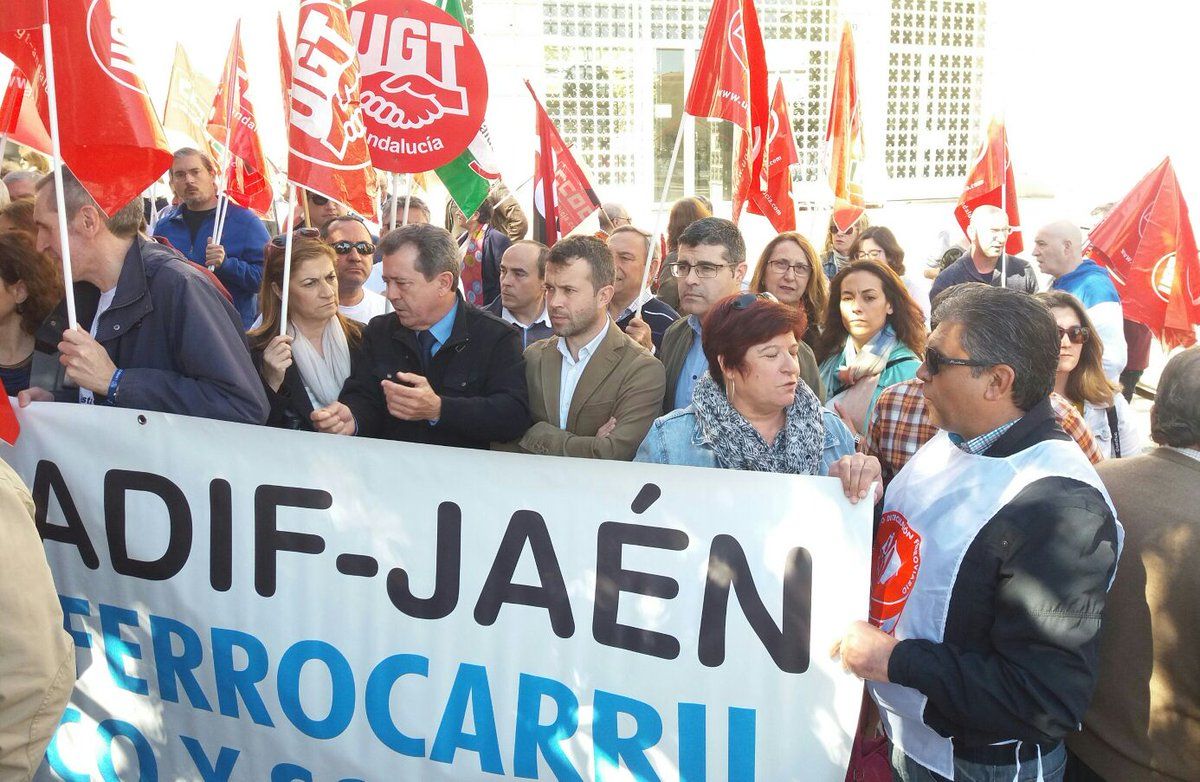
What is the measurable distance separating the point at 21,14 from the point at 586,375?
83.1 inches

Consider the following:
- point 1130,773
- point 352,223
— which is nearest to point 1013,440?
point 1130,773

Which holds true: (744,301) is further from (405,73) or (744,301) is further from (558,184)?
(558,184)

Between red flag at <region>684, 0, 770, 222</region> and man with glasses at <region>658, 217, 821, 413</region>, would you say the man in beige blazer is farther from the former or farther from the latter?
red flag at <region>684, 0, 770, 222</region>

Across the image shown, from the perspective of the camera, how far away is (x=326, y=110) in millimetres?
3682

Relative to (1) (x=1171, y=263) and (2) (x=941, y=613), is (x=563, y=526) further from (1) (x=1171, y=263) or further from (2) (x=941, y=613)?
(1) (x=1171, y=263)

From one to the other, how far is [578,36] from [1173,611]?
21640 mm

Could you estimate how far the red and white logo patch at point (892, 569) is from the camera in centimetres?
240

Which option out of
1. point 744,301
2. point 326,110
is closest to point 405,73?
point 326,110

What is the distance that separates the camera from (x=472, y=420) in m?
3.42

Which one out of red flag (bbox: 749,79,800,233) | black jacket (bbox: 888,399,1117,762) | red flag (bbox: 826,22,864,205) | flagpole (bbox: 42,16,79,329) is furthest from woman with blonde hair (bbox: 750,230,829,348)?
flagpole (bbox: 42,16,79,329)

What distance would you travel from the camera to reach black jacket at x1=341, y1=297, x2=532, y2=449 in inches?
140

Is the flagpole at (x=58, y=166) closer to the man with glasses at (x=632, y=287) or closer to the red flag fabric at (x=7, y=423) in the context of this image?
the red flag fabric at (x=7, y=423)

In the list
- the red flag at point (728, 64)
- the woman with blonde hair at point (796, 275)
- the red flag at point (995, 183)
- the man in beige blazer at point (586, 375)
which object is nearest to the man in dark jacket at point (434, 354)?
the man in beige blazer at point (586, 375)

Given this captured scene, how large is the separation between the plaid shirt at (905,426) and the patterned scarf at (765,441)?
0.59 metres
